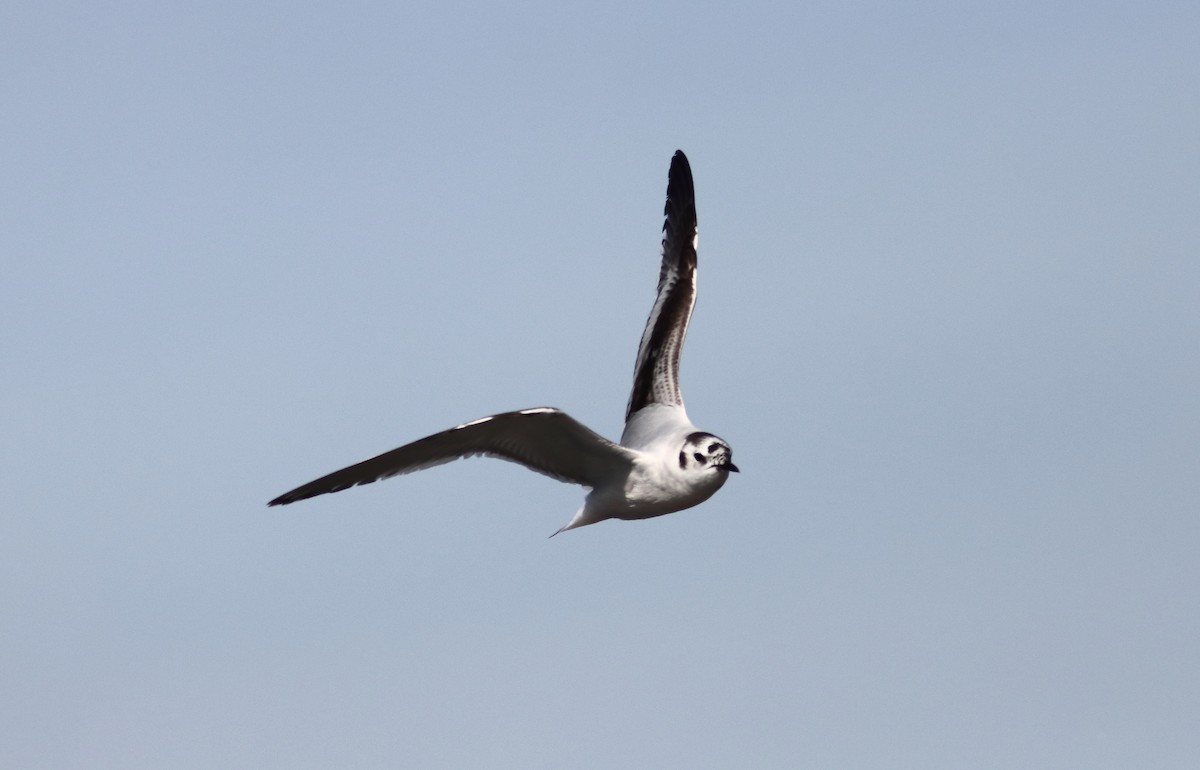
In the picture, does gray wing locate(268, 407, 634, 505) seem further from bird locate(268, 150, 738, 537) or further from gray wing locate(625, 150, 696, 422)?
gray wing locate(625, 150, 696, 422)

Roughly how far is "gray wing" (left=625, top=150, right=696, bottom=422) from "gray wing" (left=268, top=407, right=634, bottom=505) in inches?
113

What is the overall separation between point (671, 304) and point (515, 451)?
17.1ft

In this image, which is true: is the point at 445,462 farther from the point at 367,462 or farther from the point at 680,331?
the point at 680,331

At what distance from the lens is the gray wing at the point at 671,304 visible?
20.8 meters

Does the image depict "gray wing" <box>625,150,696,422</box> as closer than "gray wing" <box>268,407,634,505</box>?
No

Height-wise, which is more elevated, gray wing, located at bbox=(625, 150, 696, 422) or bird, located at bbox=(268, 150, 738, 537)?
gray wing, located at bbox=(625, 150, 696, 422)

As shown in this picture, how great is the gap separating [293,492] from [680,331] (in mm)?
7142

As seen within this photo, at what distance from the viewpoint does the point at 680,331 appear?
70.3ft

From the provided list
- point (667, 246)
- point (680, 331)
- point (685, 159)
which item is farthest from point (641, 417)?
point (685, 159)

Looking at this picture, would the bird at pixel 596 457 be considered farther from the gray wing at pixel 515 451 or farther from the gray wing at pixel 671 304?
the gray wing at pixel 671 304

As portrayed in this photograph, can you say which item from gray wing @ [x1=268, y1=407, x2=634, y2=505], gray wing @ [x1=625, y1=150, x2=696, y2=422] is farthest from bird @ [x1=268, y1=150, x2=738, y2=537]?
gray wing @ [x1=625, y1=150, x2=696, y2=422]

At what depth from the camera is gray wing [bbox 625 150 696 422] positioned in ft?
68.4

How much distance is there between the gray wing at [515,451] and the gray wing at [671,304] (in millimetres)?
2874

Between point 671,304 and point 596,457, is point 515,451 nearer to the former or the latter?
point 596,457
